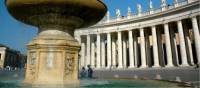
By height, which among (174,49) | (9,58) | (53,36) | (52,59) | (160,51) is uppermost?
(9,58)

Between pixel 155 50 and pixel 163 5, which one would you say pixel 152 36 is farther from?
pixel 163 5

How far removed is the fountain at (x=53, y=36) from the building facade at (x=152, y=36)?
33.9 meters

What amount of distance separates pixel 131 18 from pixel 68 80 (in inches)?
1818

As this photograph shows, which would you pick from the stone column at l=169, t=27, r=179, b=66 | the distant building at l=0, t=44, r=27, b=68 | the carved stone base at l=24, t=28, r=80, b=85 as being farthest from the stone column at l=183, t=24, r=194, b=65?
the distant building at l=0, t=44, r=27, b=68

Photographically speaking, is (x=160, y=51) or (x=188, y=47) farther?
(x=160, y=51)

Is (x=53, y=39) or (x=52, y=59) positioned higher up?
(x=53, y=39)

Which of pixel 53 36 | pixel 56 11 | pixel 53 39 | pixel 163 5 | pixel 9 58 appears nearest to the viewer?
pixel 56 11

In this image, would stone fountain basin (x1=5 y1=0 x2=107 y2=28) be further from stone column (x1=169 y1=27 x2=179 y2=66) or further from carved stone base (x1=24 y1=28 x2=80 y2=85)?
stone column (x1=169 y1=27 x2=179 y2=66)

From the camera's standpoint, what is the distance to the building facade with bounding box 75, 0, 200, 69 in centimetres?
4531

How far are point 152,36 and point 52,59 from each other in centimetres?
4566

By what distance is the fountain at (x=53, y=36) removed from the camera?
10.7 meters

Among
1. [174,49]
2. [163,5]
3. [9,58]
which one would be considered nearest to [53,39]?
[163,5]

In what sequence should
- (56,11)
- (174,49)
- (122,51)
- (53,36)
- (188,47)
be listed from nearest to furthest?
(56,11), (53,36), (188,47), (174,49), (122,51)

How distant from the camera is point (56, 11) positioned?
1093 cm
